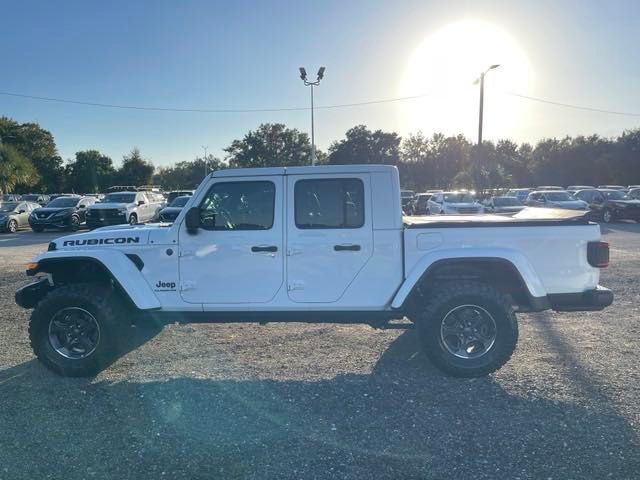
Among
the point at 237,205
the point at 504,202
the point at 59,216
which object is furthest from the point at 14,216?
the point at 504,202

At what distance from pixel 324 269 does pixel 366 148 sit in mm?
52643

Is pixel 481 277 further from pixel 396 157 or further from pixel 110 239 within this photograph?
pixel 396 157

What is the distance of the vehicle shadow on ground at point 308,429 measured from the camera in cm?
314

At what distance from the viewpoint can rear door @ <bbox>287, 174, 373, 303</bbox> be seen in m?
4.58

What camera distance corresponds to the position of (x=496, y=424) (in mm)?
3699

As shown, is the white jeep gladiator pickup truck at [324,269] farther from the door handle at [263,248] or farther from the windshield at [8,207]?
the windshield at [8,207]

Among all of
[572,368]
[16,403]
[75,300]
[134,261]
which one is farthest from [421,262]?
[16,403]

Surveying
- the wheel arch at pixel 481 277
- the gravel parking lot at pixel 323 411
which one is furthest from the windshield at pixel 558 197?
the wheel arch at pixel 481 277

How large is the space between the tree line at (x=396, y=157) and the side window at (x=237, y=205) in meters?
45.0

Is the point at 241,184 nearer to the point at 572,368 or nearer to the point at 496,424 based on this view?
the point at 496,424

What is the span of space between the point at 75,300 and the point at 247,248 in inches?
69.5

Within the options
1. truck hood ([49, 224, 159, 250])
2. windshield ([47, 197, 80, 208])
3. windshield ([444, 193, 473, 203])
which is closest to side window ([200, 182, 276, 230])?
truck hood ([49, 224, 159, 250])

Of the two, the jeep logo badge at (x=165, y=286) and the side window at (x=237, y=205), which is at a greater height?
the side window at (x=237, y=205)

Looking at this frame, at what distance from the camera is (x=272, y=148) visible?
52625mm
